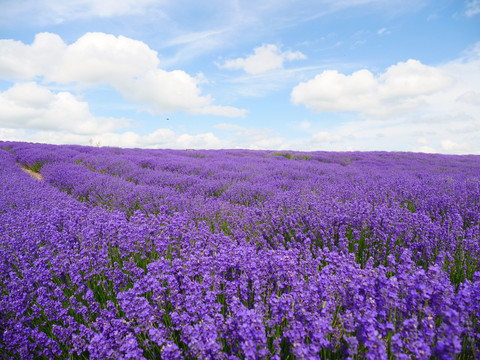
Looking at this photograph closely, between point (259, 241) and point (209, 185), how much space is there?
307cm

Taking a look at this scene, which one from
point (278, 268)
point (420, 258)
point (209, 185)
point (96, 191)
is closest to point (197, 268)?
point (278, 268)

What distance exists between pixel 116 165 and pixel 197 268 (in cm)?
807

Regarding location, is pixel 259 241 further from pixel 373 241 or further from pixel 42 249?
pixel 42 249

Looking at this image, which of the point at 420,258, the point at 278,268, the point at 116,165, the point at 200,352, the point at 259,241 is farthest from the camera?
the point at 116,165

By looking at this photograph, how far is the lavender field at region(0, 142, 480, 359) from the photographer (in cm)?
131

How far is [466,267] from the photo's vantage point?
232 centimetres

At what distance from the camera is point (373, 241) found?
9.21ft

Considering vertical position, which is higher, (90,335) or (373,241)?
(373,241)

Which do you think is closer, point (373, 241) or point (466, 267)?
point (466, 267)

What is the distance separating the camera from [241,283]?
1.76m

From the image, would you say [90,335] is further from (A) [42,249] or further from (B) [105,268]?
(A) [42,249]

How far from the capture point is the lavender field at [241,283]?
1.31m

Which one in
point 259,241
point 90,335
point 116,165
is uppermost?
point 116,165

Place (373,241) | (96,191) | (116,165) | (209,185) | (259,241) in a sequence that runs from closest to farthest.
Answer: (373,241) < (259,241) < (96,191) < (209,185) < (116,165)
